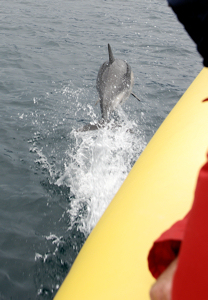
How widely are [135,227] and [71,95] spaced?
4.96 metres

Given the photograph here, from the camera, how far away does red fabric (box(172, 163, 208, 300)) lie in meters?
0.74

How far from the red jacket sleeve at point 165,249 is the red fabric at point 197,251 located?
0.88ft

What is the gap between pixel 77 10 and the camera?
43.3 ft

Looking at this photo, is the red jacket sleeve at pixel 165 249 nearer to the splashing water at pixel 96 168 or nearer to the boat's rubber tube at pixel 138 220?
the boat's rubber tube at pixel 138 220

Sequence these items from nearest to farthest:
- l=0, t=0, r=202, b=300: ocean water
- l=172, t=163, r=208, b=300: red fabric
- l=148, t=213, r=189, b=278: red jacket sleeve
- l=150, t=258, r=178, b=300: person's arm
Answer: l=172, t=163, r=208, b=300: red fabric
l=150, t=258, r=178, b=300: person's arm
l=148, t=213, r=189, b=278: red jacket sleeve
l=0, t=0, r=202, b=300: ocean water

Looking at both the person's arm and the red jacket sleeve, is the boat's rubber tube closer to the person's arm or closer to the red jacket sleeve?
the red jacket sleeve

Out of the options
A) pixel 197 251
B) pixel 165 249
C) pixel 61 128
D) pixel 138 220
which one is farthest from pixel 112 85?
pixel 197 251

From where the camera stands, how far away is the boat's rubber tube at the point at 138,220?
1.61 meters

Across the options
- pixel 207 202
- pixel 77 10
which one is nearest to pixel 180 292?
pixel 207 202

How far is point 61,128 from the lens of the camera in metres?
5.23

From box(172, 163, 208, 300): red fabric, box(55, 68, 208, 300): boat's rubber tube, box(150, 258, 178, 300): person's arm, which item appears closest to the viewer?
box(172, 163, 208, 300): red fabric

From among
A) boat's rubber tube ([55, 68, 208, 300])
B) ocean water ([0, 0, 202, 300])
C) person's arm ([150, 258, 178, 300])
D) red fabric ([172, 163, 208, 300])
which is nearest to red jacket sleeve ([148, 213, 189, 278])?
person's arm ([150, 258, 178, 300])

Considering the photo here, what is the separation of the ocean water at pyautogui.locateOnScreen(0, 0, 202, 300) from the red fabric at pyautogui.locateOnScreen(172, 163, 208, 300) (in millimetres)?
2284

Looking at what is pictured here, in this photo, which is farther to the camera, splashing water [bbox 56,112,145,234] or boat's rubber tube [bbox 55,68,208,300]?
splashing water [bbox 56,112,145,234]
